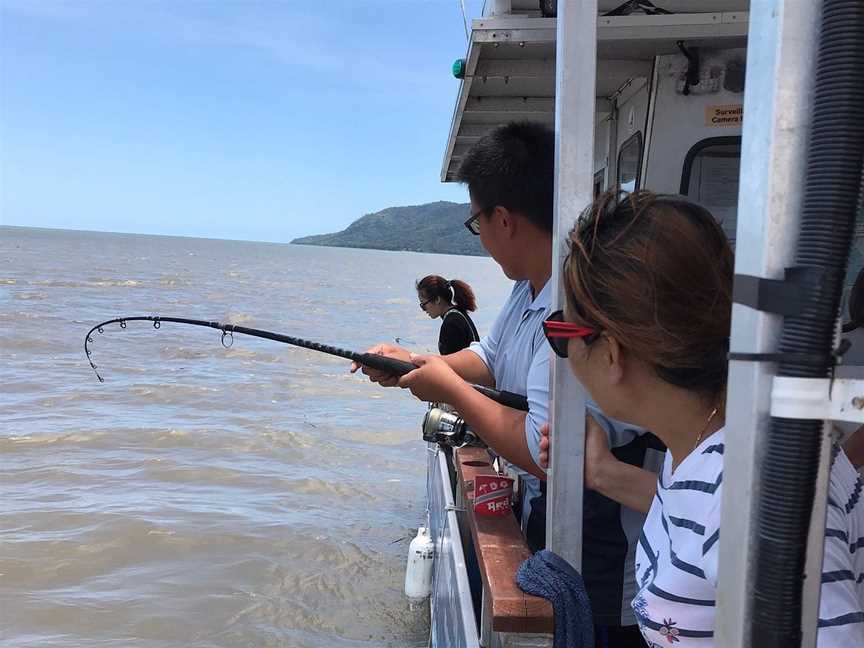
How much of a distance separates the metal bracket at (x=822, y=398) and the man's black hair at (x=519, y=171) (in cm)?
147

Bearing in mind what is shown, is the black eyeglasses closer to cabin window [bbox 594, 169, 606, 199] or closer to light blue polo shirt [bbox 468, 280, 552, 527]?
light blue polo shirt [bbox 468, 280, 552, 527]

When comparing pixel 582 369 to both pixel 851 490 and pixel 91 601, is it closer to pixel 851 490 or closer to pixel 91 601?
pixel 851 490

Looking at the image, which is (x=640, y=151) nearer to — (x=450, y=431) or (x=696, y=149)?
(x=696, y=149)

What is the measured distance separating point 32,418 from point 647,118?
937 centimetres

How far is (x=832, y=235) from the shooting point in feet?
2.47

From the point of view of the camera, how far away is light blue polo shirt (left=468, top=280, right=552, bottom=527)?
73.6 inches

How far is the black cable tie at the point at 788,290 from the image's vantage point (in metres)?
0.76

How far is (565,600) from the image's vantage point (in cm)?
159

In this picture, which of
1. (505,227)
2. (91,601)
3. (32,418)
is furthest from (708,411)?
(32,418)

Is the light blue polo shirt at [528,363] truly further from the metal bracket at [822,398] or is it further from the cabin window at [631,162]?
the cabin window at [631,162]

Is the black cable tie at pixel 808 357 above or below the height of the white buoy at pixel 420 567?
above

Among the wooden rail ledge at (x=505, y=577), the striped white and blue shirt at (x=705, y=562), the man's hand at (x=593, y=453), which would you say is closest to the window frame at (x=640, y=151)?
the wooden rail ledge at (x=505, y=577)

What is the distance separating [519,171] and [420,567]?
3.08 metres

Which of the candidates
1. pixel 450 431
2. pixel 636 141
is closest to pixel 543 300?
pixel 450 431
